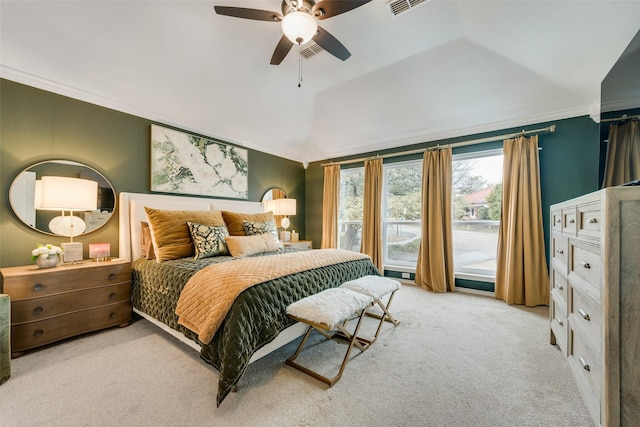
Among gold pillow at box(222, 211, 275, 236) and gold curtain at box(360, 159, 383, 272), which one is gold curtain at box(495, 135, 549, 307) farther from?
gold pillow at box(222, 211, 275, 236)

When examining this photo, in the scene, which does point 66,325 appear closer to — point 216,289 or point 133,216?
point 133,216

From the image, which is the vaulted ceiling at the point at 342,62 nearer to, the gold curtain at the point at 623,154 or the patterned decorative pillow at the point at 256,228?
the gold curtain at the point at 623,154

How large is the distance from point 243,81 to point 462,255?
3998mm

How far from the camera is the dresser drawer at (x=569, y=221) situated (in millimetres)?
1514

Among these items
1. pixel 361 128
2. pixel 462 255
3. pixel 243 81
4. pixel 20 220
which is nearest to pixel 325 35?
pixel 243 81

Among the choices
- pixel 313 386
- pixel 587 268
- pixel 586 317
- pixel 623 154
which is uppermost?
pixel 623 154

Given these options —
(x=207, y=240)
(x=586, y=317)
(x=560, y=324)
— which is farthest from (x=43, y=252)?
(x=560, y=324)

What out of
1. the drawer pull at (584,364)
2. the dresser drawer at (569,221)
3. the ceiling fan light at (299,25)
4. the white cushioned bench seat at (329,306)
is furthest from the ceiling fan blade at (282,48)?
the drawer pull at (584,364)

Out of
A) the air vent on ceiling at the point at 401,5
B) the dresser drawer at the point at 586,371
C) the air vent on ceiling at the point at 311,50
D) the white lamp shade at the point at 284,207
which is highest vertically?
the air vent on ceiling at the point at 401,5

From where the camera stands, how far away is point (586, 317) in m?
1.28

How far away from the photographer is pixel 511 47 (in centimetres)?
256

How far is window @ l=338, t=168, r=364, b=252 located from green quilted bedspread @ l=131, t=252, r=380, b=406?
2.28 meters

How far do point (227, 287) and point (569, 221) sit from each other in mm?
2250

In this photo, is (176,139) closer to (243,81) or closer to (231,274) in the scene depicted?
(243,81)
